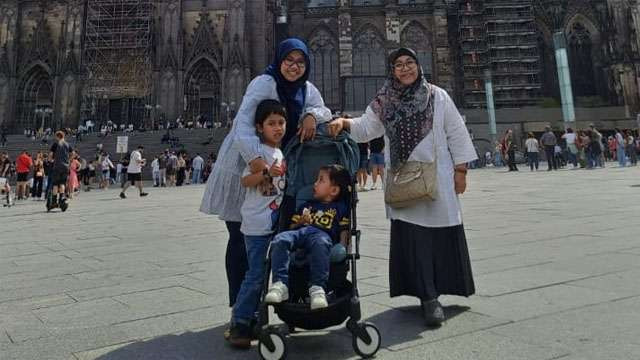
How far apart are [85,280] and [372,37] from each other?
3235 cm

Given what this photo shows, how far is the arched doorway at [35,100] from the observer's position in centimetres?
3181

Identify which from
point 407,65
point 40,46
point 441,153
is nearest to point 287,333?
point 441,153

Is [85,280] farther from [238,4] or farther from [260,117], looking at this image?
[238,4]

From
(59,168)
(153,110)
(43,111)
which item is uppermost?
(43,111)

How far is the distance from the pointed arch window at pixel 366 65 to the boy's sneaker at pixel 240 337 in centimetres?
3069

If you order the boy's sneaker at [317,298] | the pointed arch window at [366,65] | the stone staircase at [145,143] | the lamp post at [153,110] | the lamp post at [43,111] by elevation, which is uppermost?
the pointed arch window at [366,65]

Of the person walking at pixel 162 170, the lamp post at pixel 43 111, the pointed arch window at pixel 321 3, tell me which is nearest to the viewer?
the person walking at pixel 162 170

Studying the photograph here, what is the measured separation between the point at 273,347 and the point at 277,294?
0.21 meters

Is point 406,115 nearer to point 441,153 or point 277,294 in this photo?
point 441,153

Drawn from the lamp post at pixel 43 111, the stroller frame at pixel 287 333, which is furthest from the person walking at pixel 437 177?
the lamp post at pixel 43 111

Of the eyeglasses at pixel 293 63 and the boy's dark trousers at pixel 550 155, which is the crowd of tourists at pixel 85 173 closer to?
the eyeglasses at pixel 293 63

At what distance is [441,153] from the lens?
271 centimetres

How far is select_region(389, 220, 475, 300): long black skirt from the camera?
8.63 ft

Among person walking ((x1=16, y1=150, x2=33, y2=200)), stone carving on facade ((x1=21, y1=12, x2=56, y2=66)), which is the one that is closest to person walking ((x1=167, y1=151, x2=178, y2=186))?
person walking ((x1=16, y1=150, x2=33, y2=200))
